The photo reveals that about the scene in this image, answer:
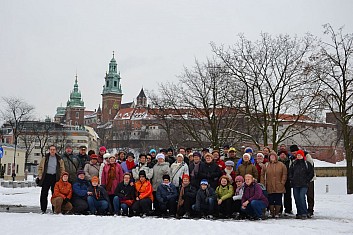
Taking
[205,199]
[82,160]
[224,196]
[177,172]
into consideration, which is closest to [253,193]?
[224,196]

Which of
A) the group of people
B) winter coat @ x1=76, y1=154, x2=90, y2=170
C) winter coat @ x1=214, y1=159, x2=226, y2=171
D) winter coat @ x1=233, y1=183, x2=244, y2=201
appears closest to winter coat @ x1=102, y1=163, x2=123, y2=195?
the group of people

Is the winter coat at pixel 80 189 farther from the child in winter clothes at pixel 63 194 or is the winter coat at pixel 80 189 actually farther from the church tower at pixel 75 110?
the church tower at pixel 75 110

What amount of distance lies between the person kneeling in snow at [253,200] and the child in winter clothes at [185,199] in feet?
4.21

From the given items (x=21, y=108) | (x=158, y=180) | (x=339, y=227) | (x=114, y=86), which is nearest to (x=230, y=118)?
(x=158, y=180)

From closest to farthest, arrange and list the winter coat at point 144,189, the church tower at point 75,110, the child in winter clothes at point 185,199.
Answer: the child in winter clothes at point 185,199, the winter coat at point 144,189, the church tower at point 75,110

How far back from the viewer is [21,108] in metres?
65.6

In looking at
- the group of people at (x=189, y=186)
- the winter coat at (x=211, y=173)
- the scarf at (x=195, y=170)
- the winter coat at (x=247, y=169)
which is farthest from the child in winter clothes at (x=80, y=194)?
the winter coat at (x=247, y=169)

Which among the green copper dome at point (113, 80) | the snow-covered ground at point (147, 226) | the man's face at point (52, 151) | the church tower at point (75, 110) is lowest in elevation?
the snow-covered ground at point (147, 226)

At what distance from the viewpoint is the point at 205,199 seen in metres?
12.0

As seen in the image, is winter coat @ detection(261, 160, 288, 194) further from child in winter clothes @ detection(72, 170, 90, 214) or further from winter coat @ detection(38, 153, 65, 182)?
winter coat @ detection(38, 153, 65, 182)

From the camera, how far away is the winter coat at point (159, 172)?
13.0 metres

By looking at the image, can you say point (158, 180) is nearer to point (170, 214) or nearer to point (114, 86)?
point (170, 214)

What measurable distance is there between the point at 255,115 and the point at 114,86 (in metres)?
142

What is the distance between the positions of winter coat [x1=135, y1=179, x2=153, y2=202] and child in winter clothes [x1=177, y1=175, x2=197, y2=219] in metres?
0.77
